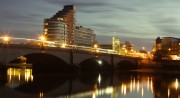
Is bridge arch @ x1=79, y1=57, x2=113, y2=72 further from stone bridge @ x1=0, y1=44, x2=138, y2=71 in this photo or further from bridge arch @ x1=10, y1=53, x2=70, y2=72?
bridge arch @ x1=10, y1=53, x2=70, y2=72

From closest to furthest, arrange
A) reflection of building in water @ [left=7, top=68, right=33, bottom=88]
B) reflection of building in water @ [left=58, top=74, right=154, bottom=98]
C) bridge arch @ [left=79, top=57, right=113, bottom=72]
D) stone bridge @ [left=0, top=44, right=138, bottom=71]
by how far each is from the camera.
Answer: reflection of building in water @ [left=58, top=74, right=154, bottom=98], reflection of building in water @ [left=7, top=68, right=33, bottom=88], stone bridge @ [left=0, top=44, right=138, bottom=71], bridge arch @ [left=79, top=57, right=113, bottom=72]

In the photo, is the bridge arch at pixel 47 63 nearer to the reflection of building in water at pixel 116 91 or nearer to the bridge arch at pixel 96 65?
the bridge arch at pixel 96 65

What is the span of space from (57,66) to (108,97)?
45.8 metres

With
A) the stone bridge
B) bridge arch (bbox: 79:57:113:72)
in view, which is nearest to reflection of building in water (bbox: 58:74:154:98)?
the stone bridge

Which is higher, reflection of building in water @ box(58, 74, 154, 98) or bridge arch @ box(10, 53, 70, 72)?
bridge arch @ box(10, 53, 70, 72)

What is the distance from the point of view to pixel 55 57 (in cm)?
7931

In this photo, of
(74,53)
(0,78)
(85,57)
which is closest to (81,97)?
(0,78)

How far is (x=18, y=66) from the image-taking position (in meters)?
85.4

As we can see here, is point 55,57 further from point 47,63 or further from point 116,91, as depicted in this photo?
point 116,91

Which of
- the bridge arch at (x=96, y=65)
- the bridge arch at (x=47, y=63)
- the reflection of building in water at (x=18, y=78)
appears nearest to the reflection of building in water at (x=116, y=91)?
the reflection of building in water at (x=18, y=78)

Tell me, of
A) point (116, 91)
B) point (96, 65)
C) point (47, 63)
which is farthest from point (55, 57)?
point (96, 65)

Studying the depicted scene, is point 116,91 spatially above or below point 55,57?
below

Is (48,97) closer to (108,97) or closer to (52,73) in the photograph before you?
(108,97)

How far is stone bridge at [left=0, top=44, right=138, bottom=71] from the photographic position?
6562cm
